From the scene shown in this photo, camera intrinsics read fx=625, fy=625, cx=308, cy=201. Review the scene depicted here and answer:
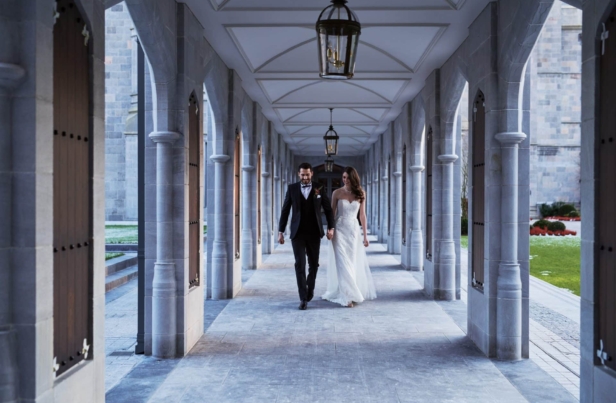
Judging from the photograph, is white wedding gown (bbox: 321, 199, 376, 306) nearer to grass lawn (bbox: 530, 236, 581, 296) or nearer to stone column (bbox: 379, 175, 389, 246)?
grass lawn (bbox: 530, 236, 581, 296)

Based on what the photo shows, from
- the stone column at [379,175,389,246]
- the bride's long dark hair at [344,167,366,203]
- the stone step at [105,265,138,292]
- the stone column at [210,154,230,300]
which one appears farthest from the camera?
the stone column at [379,175,389,246]

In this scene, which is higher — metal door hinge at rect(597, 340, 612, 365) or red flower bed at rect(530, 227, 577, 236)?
metal door hinge at rect(597, 340, 612, 365)

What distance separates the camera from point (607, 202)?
3715mm

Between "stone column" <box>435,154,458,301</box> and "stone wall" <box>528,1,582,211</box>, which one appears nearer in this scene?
"stone column" <box>435,154,458,301</box>

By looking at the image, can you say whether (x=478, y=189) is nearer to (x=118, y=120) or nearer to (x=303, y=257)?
(x=303, y=257)

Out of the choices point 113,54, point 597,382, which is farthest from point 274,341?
point 113,54

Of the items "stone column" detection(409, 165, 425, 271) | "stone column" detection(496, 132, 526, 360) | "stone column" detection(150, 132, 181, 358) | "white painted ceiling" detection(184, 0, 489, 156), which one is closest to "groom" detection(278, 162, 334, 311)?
"white painted ceiling" detection(184, 0, 489, 156)

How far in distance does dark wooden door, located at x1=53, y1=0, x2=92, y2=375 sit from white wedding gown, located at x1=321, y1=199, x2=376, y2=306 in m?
5.36

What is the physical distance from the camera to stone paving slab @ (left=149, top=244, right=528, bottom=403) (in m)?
4.93

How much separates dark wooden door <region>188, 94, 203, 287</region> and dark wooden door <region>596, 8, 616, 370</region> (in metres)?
4.19

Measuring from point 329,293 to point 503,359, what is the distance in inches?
144

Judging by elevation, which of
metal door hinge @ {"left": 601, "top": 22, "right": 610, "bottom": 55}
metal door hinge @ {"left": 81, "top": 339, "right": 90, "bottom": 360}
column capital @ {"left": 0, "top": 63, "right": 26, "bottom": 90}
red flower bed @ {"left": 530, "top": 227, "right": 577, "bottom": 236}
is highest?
metal door hinge @ {"left": 601, "top": 22, "right": 610, "bottom": 55}

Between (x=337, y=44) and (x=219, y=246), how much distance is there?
5.64 meters

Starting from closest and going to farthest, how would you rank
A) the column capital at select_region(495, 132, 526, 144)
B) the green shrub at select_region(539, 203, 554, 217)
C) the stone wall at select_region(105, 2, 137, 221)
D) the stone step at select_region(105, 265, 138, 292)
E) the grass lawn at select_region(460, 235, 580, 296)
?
the column capital at select_region(495, 132, 526, 144)
the stone step at select_region(105, 265, 138, 292)
the grass lawn at select_region(460, 235, 580, 296)
the stone wall at select_region(105, 2, 137, 221)
the green shrub at select_region(539, 203, 554, 217)
